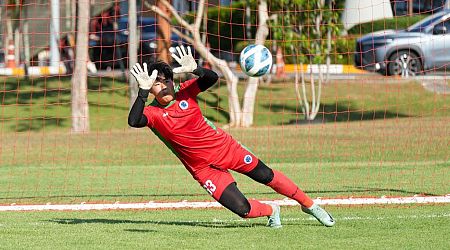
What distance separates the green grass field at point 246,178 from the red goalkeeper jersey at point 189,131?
70 centimetres

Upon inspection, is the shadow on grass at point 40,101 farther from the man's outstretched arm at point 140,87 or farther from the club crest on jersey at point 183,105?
the man's outstretched arm at point 140,87

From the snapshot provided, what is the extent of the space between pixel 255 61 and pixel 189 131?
1.30m

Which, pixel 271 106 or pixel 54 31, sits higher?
pixel 54 31

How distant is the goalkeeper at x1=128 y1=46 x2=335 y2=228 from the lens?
373 inches

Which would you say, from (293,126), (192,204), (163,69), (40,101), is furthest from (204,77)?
(40,101)

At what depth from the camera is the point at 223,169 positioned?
31.7 ft

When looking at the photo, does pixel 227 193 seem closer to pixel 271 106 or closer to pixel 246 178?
pixel 246 178

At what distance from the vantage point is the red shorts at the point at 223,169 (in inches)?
375

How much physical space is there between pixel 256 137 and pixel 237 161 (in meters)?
12.4

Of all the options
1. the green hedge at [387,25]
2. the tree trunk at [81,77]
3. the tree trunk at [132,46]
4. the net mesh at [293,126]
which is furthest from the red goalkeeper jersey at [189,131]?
the green hedge at [387,25]

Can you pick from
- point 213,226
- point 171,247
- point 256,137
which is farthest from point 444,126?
point 171,247

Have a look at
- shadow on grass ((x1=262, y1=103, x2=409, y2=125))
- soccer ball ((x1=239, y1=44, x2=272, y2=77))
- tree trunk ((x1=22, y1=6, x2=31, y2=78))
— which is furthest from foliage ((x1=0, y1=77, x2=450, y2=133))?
soccer ball ((x1=239, y1=44, x2=272, y2=77))

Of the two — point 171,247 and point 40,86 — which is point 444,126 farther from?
point 40,86

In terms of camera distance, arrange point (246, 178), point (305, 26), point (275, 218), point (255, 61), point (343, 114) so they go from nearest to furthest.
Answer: point (275, 218), point (255, 61), point (246, 178), point (305, 26), point (343, 114)
